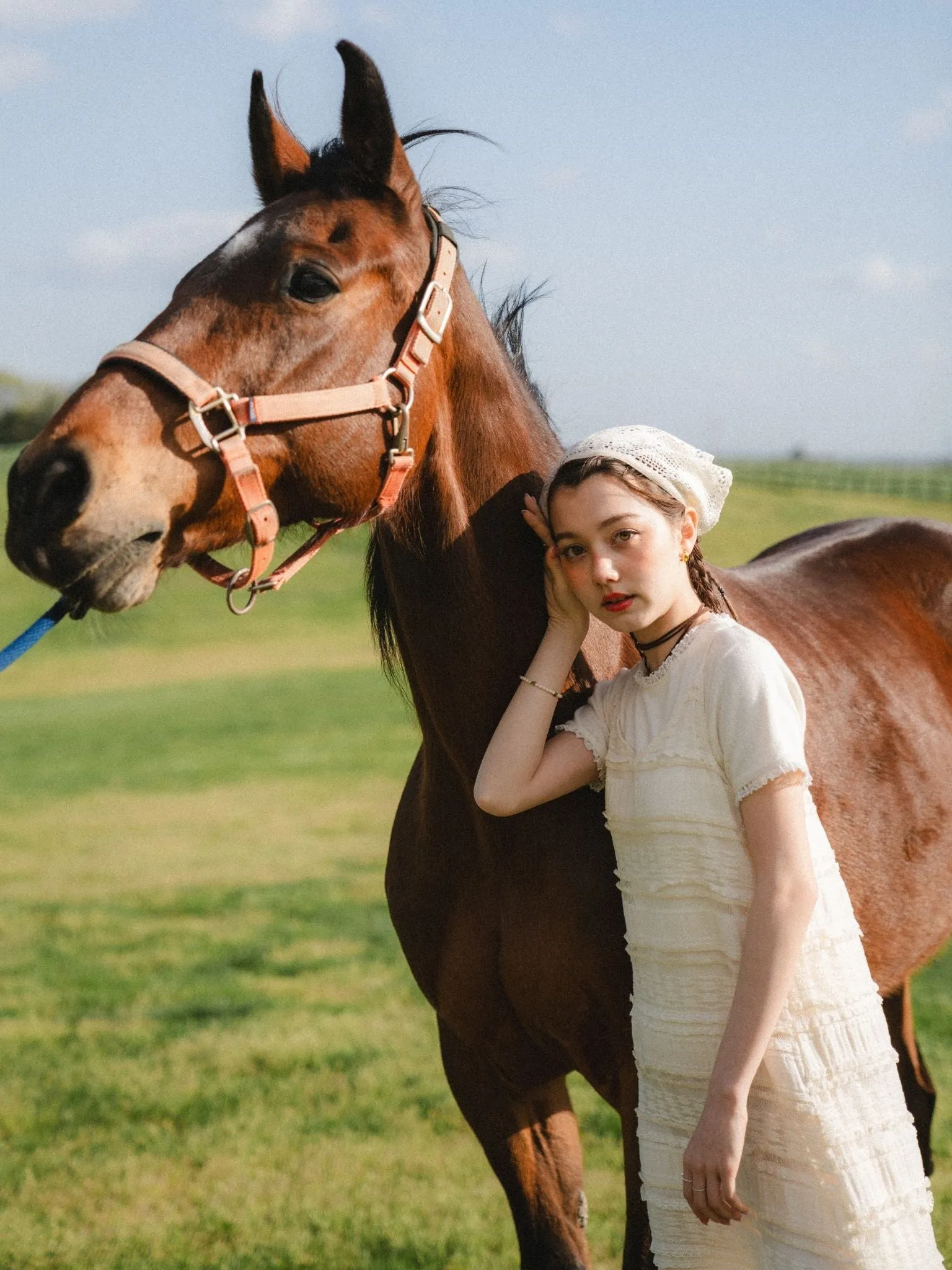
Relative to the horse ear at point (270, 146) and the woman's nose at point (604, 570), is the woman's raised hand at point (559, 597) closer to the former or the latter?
the woman's nose at point (604, 570)

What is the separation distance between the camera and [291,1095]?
16.6 ft

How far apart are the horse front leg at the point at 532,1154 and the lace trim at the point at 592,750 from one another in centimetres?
83

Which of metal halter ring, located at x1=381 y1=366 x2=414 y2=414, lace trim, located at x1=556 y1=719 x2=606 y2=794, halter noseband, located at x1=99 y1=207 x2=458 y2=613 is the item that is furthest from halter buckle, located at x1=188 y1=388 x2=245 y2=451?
lace trim, located at x1=556 y1=719 x2=606 y2=794

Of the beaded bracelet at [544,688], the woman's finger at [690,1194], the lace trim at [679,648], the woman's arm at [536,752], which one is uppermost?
the lace trim at [679,648]

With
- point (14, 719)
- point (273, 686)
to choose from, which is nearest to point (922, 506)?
point (273, 686)

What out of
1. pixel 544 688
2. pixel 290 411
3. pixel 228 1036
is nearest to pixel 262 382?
pixel 290 411

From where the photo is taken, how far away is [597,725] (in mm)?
2279

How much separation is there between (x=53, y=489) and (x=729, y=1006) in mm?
1406

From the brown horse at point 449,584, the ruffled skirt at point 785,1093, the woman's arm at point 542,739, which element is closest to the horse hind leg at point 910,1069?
the brown horse at point 449,584

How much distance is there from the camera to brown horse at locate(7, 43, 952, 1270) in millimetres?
1946

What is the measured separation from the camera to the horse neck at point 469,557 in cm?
234

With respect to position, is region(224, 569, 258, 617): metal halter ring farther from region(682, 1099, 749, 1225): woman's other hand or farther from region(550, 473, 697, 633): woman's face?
region(682, 1099, 749, 1225): woman's other hand

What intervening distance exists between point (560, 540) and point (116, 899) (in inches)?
288

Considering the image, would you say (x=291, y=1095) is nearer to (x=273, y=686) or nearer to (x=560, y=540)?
(x=560, y=540)
